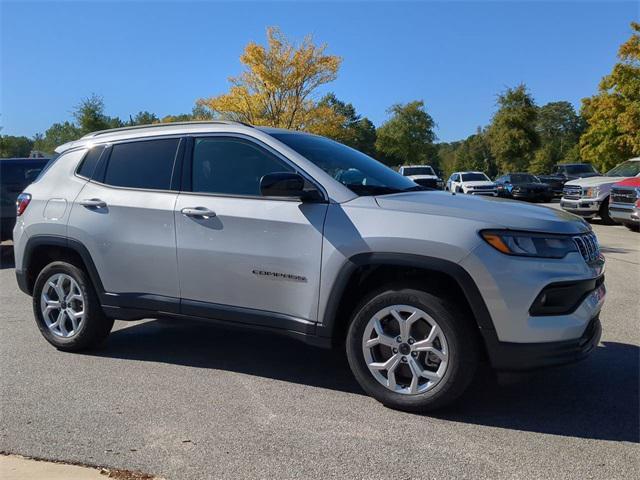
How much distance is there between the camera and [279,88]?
70.7ft

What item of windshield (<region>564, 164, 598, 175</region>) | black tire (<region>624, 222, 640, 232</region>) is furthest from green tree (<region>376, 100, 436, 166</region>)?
black tire (<region>624, 222, 640, 232</region>)

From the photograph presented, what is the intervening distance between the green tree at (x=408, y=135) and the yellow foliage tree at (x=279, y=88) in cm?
5203

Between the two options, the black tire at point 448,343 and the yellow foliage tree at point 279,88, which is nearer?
the black tire at point 448,343

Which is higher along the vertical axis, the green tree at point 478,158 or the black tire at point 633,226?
the green tree at point 478,158

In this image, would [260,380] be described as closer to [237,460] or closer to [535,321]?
[237,460]

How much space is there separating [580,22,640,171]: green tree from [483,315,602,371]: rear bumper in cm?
2988

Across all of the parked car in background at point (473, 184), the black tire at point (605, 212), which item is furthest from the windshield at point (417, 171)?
the black tire at point (605, 212)

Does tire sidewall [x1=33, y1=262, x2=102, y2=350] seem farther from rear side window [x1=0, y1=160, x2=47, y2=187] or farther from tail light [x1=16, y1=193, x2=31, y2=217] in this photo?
rear side window [x1=0, y1=160, x2=47, y2=187]

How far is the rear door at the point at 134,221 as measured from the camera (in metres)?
4.42

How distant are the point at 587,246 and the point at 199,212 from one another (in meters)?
2.66

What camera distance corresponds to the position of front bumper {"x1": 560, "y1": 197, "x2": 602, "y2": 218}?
53.8ft

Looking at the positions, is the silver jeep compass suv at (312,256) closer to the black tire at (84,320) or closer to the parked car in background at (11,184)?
the black tire at (84,320)

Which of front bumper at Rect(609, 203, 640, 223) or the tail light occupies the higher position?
the tail light

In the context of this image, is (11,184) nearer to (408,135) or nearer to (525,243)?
(525,243)
